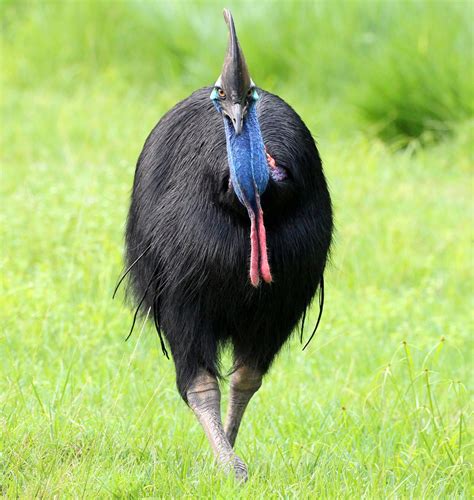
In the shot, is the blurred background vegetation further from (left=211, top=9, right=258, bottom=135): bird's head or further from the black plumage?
(left=211, top=9, right=258, bottom=135): bird's head

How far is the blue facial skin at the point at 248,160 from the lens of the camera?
3.38 metres

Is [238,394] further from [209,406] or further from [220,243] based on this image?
[220,243]

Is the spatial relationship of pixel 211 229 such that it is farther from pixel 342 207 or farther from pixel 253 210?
pixel 342 207

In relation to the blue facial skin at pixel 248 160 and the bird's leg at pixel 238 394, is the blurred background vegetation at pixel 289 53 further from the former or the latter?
the blue facial skin at pixel 248 160

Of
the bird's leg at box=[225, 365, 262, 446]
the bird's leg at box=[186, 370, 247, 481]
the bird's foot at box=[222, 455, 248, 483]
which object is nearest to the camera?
the bird's foot at box=[222, 455, 248, 483]

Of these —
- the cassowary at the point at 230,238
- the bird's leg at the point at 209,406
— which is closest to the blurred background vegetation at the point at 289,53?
the cassowary at the point at 230,238

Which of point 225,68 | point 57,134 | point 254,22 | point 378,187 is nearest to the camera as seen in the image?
point 225,68

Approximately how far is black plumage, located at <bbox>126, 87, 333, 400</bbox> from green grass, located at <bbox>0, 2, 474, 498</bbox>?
33 cm

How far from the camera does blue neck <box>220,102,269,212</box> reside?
3.38 metres

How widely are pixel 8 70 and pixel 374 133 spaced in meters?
2.96

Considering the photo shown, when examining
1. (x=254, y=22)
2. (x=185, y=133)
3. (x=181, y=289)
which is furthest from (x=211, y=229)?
(x=254, y=22)

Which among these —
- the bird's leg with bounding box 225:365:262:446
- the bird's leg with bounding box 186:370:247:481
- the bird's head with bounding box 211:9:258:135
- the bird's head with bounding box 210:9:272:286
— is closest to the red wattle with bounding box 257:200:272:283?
the bird's head with bounding box 210:9:272:286

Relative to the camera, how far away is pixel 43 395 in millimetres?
4316

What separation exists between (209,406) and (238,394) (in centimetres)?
26
